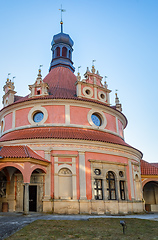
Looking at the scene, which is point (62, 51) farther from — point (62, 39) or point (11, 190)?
point (11, 190)

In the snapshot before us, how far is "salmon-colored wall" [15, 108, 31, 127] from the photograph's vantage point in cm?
2373

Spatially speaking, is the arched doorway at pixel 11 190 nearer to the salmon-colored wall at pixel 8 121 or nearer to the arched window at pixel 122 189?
the salmon-colored wall at pixel 8 121

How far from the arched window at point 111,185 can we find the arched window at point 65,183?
12.1 feet

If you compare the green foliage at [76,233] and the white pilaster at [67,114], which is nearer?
the green foliage at [76,233]

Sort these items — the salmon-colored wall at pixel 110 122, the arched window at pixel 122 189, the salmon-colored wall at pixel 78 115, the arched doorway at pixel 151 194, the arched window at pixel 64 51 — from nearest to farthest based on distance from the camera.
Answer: the arched window at pixel 122 189
the salmon-colored wall at pixel 78 115
the salmon-colored wall at pixel 110 122
the arched doorway at pixel 151 194
the arched window at pixel 64 51

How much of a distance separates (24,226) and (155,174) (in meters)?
18.3

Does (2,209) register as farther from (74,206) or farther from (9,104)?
(9,104)

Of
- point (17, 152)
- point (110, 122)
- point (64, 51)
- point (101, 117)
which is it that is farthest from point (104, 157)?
point (64, 51)

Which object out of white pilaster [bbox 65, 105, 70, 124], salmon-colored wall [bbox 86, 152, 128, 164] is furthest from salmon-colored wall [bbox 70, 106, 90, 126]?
salmon-colored wall [bbox 86, 152, 128, 164]

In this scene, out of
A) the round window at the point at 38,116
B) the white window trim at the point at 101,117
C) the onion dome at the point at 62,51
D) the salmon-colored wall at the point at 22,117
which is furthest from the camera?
the onion dome at the point at 62,51

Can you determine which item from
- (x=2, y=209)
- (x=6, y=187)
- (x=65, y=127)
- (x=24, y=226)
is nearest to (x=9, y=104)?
(x=65, y=127)

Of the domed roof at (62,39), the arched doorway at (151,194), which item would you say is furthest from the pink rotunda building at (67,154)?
the domed roof at (62,39)

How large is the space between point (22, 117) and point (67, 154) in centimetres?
669

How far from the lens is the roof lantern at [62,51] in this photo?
106ft
